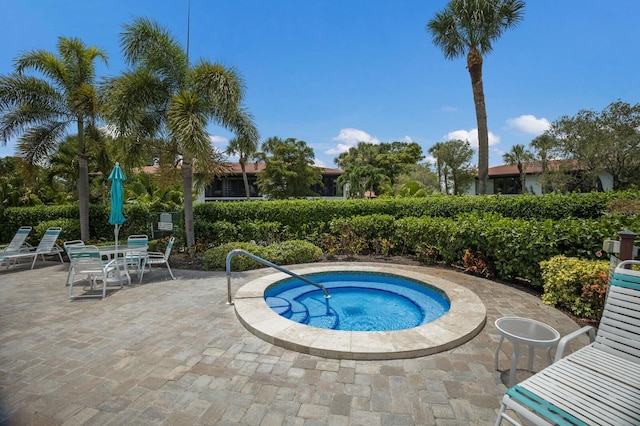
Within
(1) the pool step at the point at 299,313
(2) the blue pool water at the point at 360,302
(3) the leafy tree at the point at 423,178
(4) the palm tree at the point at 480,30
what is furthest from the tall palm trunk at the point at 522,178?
(1) the pool step at the point at 299,313

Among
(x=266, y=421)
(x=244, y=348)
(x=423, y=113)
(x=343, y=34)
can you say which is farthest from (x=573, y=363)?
(x=423, y=113)

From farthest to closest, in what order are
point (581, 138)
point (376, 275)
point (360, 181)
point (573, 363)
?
1. point (360, 181)
2. point (581, 138)
3. point (376, 275)
4. point (573, 363)

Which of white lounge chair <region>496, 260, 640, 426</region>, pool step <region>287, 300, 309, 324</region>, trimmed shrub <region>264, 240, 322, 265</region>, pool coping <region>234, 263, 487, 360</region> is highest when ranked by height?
white lounge chair <region>496, 260, 640, 426</region>

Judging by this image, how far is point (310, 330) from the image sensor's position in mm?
4254

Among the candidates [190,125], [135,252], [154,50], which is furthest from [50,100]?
[135,252]

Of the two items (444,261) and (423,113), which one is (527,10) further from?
(444,261)

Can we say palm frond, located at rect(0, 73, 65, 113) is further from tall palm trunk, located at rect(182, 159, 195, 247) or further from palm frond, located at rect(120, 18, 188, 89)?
tall palm trunk, located at rect(182, 159, 195, 247)

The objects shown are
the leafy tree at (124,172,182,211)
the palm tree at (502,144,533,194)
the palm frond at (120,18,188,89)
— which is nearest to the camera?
the palm frond at (120,18,188,89)

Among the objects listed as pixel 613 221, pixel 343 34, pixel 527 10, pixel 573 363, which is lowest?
pixel 573 363

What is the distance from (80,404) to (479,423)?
3.79m

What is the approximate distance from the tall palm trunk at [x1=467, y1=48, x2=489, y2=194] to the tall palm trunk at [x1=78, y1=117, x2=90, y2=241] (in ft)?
61.7

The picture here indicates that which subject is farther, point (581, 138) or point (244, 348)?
point (581, 138)

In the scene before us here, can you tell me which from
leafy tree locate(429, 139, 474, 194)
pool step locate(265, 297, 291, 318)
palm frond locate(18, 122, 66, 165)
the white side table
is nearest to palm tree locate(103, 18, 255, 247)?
palm frond locate(18, 122, 66, 165)

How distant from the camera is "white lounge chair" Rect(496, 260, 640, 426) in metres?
1.90
